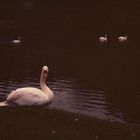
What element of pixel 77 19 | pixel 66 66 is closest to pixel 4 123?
pixel 66 66

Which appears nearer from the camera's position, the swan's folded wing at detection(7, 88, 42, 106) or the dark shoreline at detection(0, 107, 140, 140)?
the dark shoreline at detection(0, 107, 140, 140)

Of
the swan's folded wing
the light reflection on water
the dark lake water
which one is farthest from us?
the dark lake water

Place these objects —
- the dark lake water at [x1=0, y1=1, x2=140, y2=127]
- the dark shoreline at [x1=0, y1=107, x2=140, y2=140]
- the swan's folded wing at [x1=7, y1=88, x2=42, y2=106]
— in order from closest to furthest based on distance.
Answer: the dark shoreline at [x1=0, y1=107, x2=140, y2=140] → the swan's folded wing at [x1=7, y1=88, x2=42, y2=106] → the dark lake water at [x1=0, y1=1, x2=140, y2=127]

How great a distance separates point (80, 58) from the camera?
139ft

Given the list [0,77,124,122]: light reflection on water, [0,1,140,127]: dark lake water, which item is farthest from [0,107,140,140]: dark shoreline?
[0,1,140,127]: dark lake water

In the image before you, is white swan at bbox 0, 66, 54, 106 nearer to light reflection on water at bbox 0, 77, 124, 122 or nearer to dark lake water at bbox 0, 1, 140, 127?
light reflection on water at bbox 0, 77, 124, 122

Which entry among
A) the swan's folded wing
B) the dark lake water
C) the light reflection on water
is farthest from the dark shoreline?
the dark lake water

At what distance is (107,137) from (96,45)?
1444 inches

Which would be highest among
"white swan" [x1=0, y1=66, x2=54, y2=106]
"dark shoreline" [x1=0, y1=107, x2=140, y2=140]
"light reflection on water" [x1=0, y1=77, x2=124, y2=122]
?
"white swan" [x1=0, y1=66, x2=54, y2=106]

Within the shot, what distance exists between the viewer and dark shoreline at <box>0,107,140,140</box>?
1417cm

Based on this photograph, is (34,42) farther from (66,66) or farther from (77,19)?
(77,19)

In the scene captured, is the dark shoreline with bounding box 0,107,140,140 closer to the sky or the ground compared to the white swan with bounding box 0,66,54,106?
closer to the ground

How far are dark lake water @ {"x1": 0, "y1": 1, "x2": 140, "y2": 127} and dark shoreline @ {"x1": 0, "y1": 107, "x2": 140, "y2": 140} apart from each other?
19.9 feet

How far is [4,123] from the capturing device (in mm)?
15180
